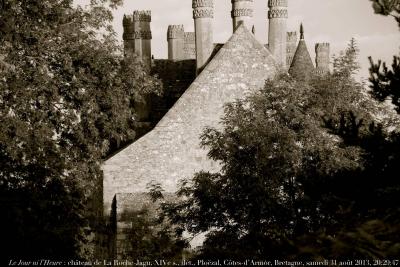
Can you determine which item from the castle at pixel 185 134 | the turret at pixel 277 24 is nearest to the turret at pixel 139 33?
the castle at pixel 185 134

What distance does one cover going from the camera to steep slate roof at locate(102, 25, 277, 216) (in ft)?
67.5

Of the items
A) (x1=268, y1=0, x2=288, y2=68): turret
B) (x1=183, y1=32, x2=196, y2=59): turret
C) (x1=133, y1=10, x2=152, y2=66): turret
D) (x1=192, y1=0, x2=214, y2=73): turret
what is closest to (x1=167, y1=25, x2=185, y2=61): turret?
(x1=183, y1=32, x2=196, y2=59): turret

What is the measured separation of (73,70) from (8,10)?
6.94 ft

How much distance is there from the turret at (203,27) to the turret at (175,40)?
1123cm

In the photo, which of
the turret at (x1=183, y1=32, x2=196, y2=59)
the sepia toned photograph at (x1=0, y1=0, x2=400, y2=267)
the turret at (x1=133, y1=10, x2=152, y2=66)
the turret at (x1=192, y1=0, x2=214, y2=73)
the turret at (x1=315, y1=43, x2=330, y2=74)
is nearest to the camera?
the sepia toned photograph at (x1=0, y1=0, x2=400, y2=267)

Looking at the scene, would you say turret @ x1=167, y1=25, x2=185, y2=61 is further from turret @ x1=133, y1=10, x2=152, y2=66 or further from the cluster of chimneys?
turret @ x1=133, y1=10, x2=152, y2=66

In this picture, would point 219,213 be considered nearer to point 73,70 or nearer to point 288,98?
point 288,98

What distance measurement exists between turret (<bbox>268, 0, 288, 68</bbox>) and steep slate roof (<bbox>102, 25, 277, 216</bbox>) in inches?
344

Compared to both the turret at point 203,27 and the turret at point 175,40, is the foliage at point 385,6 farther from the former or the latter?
the turret at point 175,40

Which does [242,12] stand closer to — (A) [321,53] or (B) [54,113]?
(B) [54,113]

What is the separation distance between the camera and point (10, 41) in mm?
15086

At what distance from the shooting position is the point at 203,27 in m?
25.9

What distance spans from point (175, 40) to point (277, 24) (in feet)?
27.8

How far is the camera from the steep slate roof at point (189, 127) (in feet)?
67.5
